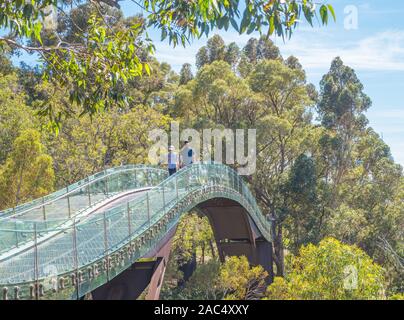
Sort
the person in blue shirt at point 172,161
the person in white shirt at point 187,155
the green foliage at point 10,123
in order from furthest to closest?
the green foliage at point 10,123 < the person in white shirt at point 187,155 < the person in blue shirt at point 172,161

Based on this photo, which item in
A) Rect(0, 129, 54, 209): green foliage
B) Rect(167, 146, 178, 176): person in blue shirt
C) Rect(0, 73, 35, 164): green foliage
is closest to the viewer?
Rect(167, 146, 178, 176): person in blue shirt

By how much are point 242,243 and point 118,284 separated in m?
13.0

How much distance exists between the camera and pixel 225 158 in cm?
3225

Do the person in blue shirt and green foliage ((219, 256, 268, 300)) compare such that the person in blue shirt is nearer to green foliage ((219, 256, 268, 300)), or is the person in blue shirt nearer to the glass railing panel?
the glass railing panel

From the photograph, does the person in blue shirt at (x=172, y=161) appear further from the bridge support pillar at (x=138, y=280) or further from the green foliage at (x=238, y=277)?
the green foliage at (x=238, y=277)

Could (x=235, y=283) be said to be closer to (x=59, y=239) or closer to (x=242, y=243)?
(x=242, y=243)

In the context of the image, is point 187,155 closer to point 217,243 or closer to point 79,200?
point 79,200

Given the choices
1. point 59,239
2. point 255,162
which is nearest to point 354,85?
point 255,162
